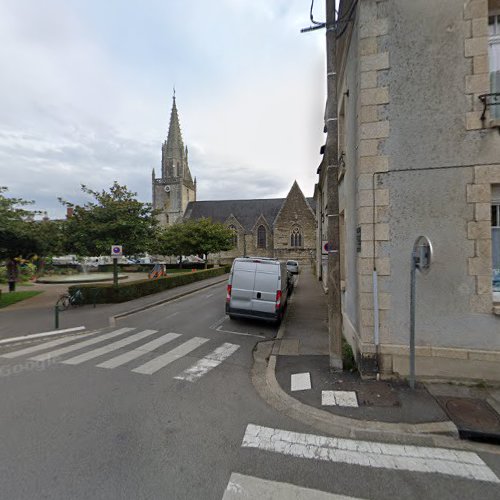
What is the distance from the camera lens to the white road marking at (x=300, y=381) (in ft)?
15.6

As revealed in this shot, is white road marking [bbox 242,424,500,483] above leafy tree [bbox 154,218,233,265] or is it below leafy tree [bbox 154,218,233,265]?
below

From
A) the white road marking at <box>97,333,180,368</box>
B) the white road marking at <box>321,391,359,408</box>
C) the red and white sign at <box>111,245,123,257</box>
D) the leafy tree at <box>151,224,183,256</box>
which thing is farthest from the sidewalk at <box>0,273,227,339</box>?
the leafy tree at <box>151,224,183,256</box>

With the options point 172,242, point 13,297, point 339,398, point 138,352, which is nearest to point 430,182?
point 339,398

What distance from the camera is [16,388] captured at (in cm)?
480

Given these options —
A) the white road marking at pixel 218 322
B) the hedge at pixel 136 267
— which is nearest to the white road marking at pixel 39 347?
the white road marking at pixel 218 322

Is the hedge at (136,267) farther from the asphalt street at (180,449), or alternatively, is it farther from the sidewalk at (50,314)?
the asphalt street at (180,449)

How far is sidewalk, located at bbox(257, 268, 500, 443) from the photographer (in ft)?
11.8

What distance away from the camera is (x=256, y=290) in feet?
30.4

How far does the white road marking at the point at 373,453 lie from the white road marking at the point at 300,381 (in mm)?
1188

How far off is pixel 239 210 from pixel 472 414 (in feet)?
173

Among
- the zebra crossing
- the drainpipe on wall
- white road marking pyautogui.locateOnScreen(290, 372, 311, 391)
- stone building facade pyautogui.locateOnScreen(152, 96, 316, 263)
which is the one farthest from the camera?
stone building facade pyautogui.locateOnScreen(152, 96, 316, 263)

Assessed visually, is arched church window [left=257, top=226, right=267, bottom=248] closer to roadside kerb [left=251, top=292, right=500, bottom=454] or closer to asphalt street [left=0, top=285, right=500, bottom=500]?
asphalt street [left=0, top=285, right=500, bottom=500]

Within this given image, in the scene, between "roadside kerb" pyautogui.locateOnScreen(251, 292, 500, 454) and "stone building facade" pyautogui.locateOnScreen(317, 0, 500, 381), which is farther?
"stone building facade" pyautogui.locateOnScreen(317, 0, 500, 381)

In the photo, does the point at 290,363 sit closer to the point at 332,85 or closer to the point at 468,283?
the point at 468,283
